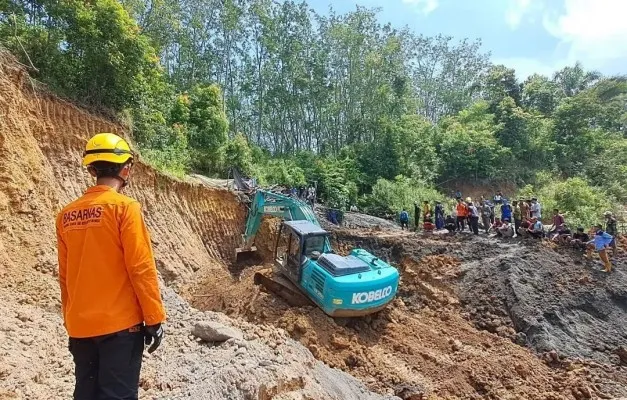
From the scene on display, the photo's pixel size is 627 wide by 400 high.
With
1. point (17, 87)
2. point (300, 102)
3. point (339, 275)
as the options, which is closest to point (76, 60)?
point (17, 87)

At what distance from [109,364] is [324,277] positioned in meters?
5.54

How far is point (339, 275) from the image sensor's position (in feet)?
25.6

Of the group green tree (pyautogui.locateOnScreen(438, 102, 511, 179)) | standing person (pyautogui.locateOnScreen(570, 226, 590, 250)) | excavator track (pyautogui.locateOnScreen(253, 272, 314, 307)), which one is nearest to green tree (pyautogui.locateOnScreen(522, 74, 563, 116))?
green tree (pyautogui.locateOnScreen(438, 102, 511, 179))

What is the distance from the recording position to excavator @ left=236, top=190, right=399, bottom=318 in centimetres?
772

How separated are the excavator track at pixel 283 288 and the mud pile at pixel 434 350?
0.57 feet

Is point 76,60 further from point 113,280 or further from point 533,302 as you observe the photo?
point 533,302

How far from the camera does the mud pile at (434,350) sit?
7203 millimetres

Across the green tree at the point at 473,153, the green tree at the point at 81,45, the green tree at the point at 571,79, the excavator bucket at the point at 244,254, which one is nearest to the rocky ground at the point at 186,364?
the green tree at the point at 81,45

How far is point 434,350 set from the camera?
8258 mm

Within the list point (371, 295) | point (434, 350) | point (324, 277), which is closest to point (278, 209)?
point (324, 277)

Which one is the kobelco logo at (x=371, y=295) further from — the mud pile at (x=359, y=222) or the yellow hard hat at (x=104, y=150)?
the mud pile at (x=359, y=222)

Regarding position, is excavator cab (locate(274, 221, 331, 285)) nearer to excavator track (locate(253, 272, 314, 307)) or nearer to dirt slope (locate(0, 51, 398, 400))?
excavator track (locate(253, 272, 314, 307))

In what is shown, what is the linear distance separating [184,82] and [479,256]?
22.3 metres

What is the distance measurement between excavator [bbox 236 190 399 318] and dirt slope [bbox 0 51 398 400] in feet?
4.61
